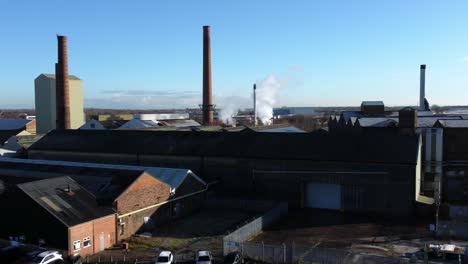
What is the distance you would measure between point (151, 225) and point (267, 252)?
10271 millimetres

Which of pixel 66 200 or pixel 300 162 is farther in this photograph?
pixel 300 162

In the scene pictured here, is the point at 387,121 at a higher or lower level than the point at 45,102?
lower

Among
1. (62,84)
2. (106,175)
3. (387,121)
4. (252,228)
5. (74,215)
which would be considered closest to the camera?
(74,215)

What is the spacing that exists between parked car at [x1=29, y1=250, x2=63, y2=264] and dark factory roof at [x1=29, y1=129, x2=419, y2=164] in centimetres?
1882

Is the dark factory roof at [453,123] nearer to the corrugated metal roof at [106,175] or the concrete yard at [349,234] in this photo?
the concrete yard at [349,234]

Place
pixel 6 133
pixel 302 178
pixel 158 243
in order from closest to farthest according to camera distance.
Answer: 1. pixel 158 243
2. pixel 302 178
3. pixel 6 133

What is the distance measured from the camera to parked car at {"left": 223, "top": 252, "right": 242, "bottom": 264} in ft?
72.9

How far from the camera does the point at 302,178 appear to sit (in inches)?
1401

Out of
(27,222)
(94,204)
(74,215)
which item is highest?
(94,204)

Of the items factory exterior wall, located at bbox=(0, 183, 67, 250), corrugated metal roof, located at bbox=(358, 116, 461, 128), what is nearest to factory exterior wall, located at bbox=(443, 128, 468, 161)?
corrugated metal roof, located at bbox=(358, 116, 461, 128)

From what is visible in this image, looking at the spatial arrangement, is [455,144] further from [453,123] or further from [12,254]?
[12,254]

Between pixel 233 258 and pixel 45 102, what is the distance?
73733 mm

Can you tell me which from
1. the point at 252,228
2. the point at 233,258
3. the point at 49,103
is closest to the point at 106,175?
the point at 252,228

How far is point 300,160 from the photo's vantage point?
35.7m
